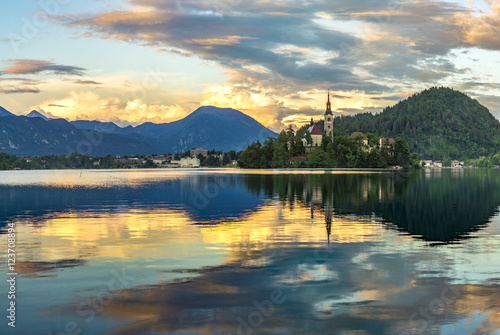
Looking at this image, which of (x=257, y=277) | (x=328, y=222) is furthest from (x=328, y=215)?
(x=257, y=277)

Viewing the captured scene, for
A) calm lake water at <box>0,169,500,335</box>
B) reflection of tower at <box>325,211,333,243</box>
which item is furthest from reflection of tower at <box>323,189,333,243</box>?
calm lake water at <box>0,169,500,335</box>

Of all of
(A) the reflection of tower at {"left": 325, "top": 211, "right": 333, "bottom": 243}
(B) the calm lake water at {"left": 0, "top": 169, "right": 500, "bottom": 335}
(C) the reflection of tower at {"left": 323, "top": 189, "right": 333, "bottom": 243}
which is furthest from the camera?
(C) the reflection of tower at {"left": 323, "top": 189, "right": 333, "bottom": 243}

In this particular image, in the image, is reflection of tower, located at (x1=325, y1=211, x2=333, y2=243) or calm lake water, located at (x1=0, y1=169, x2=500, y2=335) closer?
calm lake water, located at (x1=0, y1=169, x2=500, y2=335)

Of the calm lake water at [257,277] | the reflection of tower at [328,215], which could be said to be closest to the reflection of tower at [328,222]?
the reflection of tower at [328,215]

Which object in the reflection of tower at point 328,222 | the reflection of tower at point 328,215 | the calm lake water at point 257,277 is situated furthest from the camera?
the reflection of tower at point 328,215

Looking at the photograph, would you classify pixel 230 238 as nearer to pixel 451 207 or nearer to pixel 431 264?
pixel 431 264

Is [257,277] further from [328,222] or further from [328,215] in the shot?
[328,215]

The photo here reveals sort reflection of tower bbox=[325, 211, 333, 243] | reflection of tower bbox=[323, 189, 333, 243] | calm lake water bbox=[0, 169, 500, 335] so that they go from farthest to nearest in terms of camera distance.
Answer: reflection of tower bbox=[323, 189, 333, 243]
reflection of tower bbox=[325, 211, 333, 243]
calm lake water bbox=[0, 169, 500, 335]

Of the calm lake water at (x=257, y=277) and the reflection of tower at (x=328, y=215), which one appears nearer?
the calm lake water at (x=257, y=277)

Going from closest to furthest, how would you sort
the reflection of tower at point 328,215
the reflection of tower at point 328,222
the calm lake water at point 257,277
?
the calm lake water at point 257,277, the reflection of tower at point 328,222, the reflection of tower at point 328,215

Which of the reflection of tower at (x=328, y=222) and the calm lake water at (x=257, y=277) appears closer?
the calm lake water at (x=257, y=277)

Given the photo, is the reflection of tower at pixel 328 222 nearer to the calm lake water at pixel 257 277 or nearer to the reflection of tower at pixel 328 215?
the reflection of tower at pixel 328 215

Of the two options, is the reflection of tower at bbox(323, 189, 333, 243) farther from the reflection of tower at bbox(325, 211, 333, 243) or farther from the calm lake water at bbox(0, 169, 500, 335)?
the calm lake water at bbox(0, 169, 500, 335)

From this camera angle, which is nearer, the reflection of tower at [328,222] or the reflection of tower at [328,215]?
the reflection of tower at [328,222]
